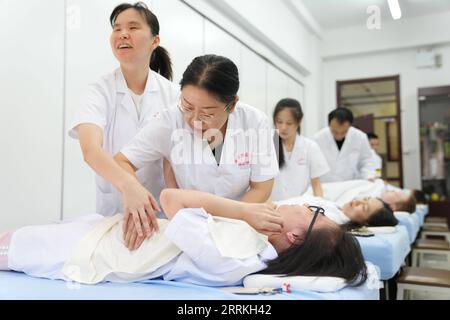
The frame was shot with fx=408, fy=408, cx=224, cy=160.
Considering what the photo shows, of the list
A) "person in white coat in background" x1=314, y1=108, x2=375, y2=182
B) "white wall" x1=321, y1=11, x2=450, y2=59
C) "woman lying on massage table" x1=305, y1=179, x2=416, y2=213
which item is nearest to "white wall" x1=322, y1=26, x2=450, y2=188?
"white wall" x1=321, y1=11, x2=450, y2=59

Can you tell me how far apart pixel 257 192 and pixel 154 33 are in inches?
23.2

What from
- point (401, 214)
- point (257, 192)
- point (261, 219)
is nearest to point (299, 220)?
point (261, 219)

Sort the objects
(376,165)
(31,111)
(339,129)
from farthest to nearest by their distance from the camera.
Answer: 1. (376,165)
2. (339,129)
3. (31,111)

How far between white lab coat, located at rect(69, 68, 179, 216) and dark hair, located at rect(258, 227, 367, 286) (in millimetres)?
572

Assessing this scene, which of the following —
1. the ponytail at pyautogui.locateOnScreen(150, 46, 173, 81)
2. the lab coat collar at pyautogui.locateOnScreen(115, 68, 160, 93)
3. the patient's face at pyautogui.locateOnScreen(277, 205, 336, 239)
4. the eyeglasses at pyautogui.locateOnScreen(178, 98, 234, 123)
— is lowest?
the patient's face at pyautogui.locateOnScreen(277, 205, 336, 239)

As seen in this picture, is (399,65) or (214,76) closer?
(214,76)

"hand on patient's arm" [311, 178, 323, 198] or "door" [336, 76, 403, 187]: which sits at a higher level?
"door" [336, 76, 403, 187]

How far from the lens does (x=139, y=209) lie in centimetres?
105

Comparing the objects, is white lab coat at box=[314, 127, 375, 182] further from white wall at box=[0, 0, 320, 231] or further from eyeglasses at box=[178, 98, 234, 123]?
eyeglasses at box=[178, 98, 234, 123]

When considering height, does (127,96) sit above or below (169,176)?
above

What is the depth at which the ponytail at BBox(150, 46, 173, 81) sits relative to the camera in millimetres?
1359

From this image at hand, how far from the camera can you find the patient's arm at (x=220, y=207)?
1.02m

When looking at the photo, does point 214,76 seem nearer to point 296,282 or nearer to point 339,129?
point 296,282
